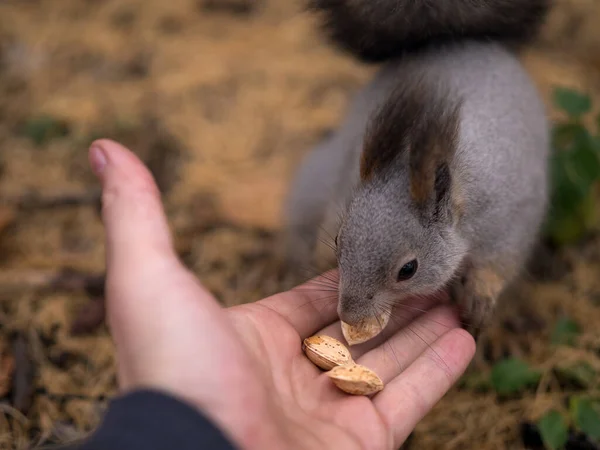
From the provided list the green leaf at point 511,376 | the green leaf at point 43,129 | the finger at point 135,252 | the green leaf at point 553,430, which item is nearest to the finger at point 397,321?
the green leaf at point 511,376

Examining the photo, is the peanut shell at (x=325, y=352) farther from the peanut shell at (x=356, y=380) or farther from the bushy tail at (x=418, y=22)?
the bushy tail at (x=418, y=22)

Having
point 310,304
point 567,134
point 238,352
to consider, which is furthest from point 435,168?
point 567,134

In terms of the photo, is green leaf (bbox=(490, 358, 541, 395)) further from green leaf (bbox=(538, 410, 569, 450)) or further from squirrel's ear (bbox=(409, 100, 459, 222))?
squirrel's ear (bbox=(409, 100, 459, 222))

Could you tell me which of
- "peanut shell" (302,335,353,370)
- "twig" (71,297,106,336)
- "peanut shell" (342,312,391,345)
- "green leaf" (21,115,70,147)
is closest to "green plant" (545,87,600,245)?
"peanut shell" (342,312,391,345)

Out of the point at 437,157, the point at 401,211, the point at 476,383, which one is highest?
the point at 437,157

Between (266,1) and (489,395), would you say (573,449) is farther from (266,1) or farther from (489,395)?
(266,1)

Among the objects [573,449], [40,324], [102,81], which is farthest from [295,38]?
[573,449]

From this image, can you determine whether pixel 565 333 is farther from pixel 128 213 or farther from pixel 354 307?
pixel 128 213
